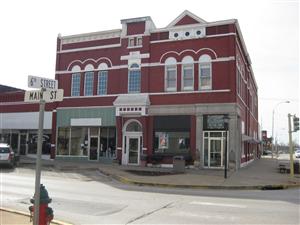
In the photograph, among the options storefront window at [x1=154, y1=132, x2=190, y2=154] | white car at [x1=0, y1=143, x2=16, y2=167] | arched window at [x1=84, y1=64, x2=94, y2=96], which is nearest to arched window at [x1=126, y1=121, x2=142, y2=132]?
storefront window at [x1=154, y1=132, x2=190, y2=154]

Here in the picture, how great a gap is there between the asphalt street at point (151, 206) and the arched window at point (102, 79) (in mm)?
15211

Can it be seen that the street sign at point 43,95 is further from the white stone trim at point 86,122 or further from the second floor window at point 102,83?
the second floor window at point 102,83

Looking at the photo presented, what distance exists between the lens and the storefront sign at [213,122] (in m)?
27.3

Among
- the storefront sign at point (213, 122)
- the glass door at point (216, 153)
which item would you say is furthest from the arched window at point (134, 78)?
the glass door at point (216, 153)

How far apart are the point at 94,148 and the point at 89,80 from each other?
5.67 m

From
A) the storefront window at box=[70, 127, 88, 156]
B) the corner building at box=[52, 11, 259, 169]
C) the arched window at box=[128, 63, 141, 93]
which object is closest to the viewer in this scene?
the corner building at box=[52, 11, 259, 169]

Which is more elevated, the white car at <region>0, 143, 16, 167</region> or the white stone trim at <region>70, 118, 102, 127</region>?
the white stone trim at <region>70, 118, 102, 127</region>

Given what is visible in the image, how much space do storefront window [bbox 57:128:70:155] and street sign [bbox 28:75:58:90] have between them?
89.7 feet

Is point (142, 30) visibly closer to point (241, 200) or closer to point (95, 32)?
point (95, 32)

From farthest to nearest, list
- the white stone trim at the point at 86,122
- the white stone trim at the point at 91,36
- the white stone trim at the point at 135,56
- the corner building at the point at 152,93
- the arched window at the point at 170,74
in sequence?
1. the white stone trim at the point at 91,36
2. the white stone trim at the point at 86,122
3. the white stone trim at the point at 135,56
4. the arched window at the point at 170,74
5. the corner building at the point at 152,93

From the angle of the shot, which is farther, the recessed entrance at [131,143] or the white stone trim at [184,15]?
the recessed entrance at [131,143]

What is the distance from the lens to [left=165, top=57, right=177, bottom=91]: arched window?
29.5 m

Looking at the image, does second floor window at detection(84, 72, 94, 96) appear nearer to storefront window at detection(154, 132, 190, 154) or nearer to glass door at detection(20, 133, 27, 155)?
storefront window at detection(154, 132, 190, 154)

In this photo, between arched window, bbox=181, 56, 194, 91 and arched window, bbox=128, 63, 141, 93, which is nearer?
arched window, bbox=181, 56, 194, 91
